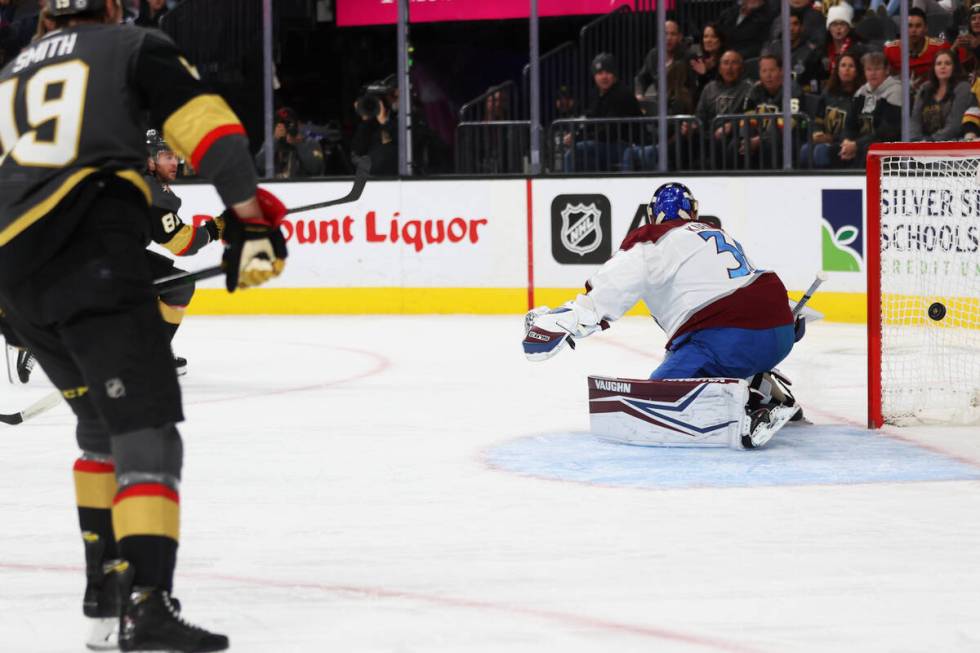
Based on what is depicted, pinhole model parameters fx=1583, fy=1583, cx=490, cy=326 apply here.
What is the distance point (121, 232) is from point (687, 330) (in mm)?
2912

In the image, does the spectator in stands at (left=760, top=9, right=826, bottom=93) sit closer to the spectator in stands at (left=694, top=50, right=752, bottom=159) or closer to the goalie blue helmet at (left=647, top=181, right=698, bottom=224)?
the spectator in stands at (left=694, top=50, right=752, bottom=159)

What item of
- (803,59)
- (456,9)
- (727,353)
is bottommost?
(727,353)

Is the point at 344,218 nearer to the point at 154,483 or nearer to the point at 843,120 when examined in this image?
the point at 843,120

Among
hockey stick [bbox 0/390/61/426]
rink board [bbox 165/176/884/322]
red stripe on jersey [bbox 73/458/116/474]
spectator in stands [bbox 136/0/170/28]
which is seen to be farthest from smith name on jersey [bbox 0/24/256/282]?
spectator in stands [bbox 136/0/170/28]

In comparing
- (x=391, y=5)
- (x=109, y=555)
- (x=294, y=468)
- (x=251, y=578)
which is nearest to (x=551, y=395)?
(x=294, y=468)

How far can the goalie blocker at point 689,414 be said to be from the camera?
5086mm

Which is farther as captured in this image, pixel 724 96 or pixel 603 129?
pixel 603 129

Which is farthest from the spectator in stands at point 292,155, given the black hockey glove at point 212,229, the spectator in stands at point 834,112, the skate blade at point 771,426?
the skate blade at point 771,426

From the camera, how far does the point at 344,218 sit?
404 inches

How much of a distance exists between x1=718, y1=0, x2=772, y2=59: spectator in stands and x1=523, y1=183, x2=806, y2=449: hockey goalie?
5.38 metres

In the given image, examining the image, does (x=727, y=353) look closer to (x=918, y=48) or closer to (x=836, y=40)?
(x=918, y=48)

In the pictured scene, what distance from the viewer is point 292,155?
1102 centimetres

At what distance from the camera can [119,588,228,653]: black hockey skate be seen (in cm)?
273

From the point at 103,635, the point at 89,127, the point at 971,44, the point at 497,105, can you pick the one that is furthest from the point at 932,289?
the point at 497,105
